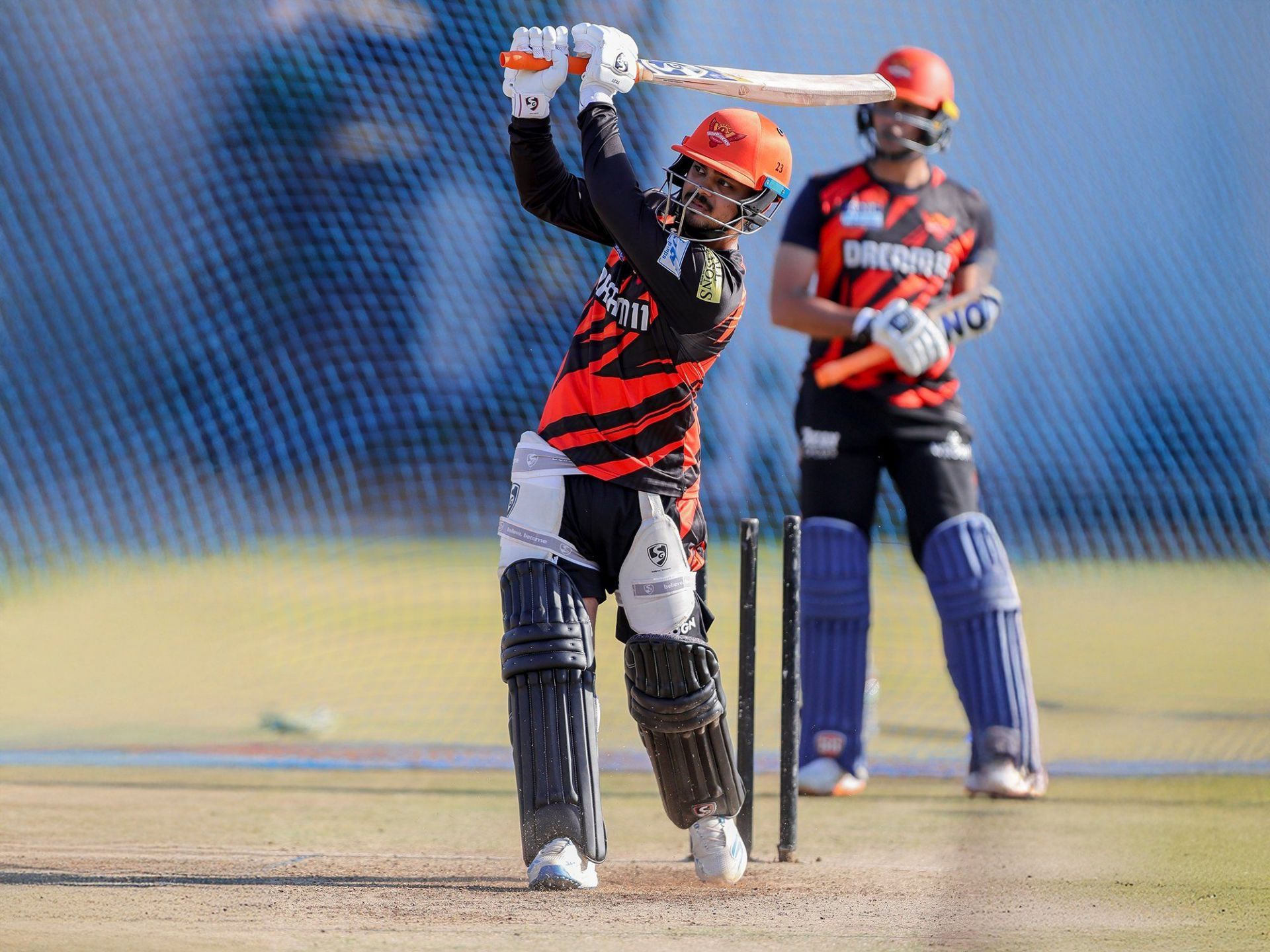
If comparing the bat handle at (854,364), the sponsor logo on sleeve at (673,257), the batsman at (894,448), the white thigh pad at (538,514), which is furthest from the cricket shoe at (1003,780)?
the sponsor logo on sleeve at (673,257)

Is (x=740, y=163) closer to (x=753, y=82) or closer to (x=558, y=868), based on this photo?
(x=753, y=82)

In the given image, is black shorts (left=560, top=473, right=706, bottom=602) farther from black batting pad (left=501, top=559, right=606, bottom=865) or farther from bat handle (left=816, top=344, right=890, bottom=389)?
bat handle (left=816, top=344, right=890, bottom=389)

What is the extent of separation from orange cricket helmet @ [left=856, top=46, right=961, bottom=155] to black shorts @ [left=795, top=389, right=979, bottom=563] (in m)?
0.85

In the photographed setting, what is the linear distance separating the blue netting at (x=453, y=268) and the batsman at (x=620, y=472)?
3636 mm

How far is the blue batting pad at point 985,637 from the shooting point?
4.63 meters

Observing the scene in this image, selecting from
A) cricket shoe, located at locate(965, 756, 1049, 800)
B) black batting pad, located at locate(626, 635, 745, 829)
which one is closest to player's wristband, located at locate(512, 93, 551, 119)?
black batting pad, located at locate(626, 635, 745, 829)

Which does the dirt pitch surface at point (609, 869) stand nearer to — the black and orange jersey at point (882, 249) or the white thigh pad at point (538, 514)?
the white thigh pad at point (538, 514)

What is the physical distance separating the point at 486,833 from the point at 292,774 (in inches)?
44.0

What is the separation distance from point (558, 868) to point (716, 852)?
497mm

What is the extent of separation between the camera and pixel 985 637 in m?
4.67

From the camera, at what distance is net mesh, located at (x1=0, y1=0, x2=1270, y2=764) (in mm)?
7324

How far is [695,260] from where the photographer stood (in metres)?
3.16

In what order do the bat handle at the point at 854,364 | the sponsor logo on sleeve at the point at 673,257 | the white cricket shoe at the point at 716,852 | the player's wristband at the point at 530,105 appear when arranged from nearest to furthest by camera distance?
the sponsor logo on sleeve at the point at 673,257 → the player's wristband at the point at 530,105 → the white cricket shoe at the point at 716,852 → the bat handle at the point at 854,364

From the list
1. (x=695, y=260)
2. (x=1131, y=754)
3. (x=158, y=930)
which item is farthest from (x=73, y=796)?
(x=1131, y=754)
